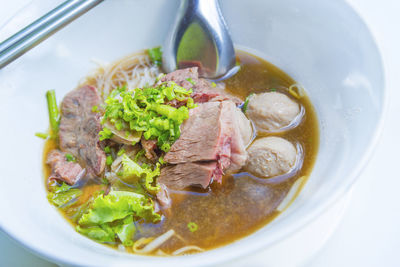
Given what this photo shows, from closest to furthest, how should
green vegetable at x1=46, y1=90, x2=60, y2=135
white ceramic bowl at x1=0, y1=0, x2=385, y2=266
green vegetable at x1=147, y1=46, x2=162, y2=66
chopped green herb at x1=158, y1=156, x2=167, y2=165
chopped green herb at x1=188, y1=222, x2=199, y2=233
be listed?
white ceramic bowl at x1=0, y1=0, x2=385, y2=266, chopped green herb at x1=188, y1=222, x2=199, y2=233, chopped green herb at x1=158, y1=156, x2=167, y2=165, green vegetable at x1=46, y1=90, x2=60, y2=135, green vegetable at x1=147, y1=46, x2=162, y2=66

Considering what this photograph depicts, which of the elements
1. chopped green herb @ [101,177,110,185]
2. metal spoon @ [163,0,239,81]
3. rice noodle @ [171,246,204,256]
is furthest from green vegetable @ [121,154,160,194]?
metal spoon @ [163,0,239,81]

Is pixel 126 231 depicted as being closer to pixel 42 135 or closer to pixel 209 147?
pixel 209 147

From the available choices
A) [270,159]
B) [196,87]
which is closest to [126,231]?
[270,159]

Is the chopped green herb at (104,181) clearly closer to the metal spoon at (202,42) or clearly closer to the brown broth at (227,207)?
the brown broth at (227,207)

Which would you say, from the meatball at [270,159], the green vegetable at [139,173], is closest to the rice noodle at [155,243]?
the green vegetable at [139,173]

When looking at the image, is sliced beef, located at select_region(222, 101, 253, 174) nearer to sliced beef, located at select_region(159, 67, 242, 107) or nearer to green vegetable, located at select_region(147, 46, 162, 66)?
sliced beef, located at select_region(159, 67, 242, 107)
